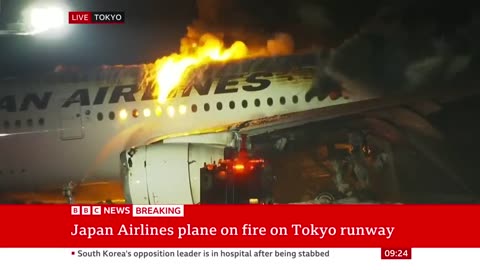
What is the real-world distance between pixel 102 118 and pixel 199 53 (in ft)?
2.44

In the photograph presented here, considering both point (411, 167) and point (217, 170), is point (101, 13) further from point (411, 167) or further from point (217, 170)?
point (411, 167)

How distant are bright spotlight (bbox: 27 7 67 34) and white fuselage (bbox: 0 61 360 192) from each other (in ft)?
1.61

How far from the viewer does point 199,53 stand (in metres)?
3.51

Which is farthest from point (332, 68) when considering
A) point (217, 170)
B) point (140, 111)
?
point (140, 111)

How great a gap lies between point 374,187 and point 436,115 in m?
0.51

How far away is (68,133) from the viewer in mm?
3801

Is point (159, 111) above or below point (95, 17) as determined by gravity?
below

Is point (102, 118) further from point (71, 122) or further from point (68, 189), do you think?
point (68, 189)

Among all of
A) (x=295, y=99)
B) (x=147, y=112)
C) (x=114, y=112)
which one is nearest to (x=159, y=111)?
(x=147, y=112)

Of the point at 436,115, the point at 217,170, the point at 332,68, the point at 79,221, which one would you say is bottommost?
the point at 79,221

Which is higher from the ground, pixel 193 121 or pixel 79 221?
pixel 193 121
